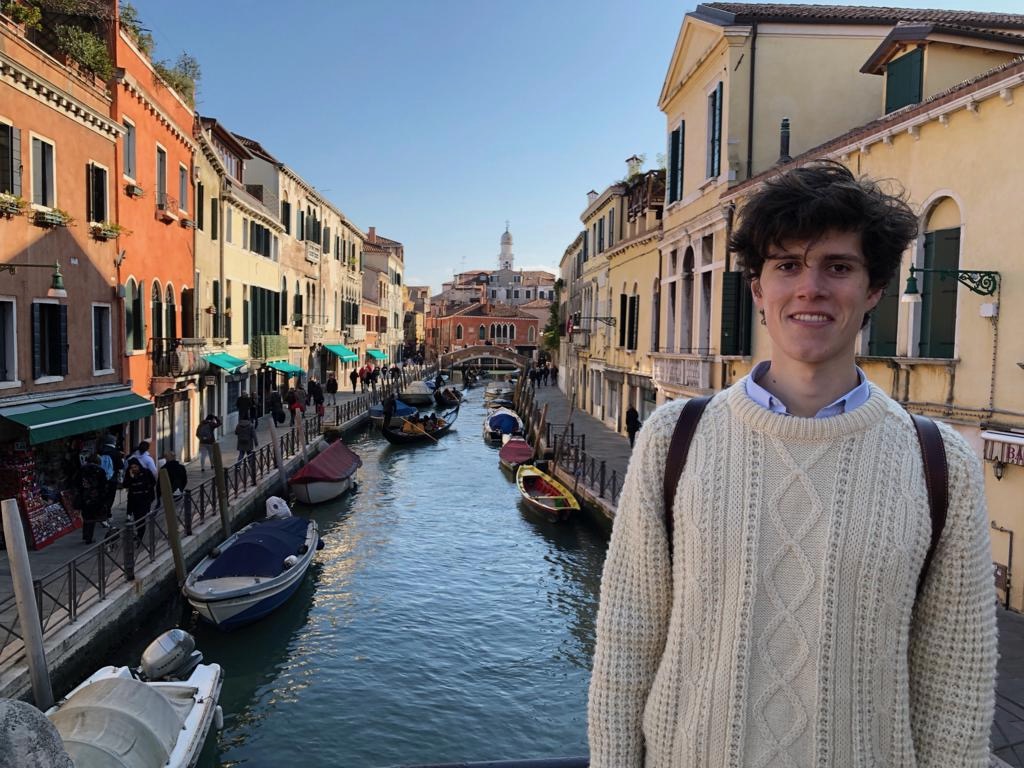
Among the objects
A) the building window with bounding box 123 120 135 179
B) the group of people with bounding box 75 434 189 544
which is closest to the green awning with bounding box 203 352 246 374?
the building window with bounding box 123 120 135 179

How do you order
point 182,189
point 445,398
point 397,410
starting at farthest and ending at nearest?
point 445,398, point 397,410, point 182,189

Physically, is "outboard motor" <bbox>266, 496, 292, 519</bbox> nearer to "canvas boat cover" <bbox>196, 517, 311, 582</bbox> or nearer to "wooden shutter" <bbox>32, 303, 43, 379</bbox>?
"canvas boat cover" <bbox>196, 517, 311, 582</bbox>

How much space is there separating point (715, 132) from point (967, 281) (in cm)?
754

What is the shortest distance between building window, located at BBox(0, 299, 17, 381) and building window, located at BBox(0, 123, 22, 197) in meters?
1.34

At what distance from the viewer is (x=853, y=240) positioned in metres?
1.50

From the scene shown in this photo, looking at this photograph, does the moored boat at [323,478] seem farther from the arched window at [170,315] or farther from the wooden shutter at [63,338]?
the wooden shutter at [63,338]

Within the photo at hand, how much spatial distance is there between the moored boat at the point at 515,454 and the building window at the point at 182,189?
9.91m

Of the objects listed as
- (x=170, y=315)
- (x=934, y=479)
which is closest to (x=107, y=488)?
(x=170, y=315)

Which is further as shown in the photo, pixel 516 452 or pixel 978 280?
pixel 516 452

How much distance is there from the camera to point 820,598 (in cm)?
144

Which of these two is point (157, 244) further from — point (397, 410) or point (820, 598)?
point (820, 598)

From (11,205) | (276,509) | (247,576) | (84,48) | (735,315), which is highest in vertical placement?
(84,48)

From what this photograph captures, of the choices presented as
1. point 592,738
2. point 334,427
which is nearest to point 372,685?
point 592,738

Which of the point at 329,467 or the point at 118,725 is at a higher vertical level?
the point at 118,725
